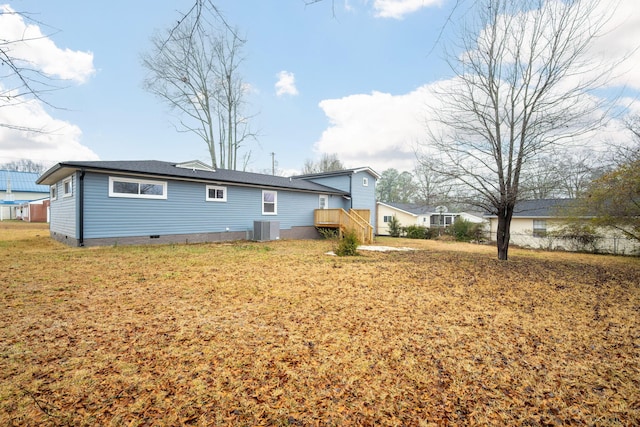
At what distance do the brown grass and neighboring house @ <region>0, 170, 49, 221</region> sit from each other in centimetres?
3988

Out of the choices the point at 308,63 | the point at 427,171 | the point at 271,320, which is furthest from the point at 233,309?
the point at 308,63

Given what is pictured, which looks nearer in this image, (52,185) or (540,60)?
(540,60)

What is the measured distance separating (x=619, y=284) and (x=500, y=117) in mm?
5314

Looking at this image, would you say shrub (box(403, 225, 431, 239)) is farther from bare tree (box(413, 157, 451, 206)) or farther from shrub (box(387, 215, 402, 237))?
bare tree (box(413, 157, 451, 206))

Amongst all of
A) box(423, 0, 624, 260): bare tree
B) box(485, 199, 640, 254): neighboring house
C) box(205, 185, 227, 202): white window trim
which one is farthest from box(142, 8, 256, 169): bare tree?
box(485, 199, 640, 254): neighboring house

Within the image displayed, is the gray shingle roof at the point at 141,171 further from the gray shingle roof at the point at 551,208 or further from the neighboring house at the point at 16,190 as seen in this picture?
the neighboring house at the point at 16,190

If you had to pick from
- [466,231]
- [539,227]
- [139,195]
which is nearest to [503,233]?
[139,195]

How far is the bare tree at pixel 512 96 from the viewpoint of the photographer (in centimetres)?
758

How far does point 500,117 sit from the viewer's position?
8656 millimetres

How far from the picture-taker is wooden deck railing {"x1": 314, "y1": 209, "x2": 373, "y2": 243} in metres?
14.6

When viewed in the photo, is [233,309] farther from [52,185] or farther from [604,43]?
[52,185]

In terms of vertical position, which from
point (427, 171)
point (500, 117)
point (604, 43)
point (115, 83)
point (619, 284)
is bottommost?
point (619, 284)

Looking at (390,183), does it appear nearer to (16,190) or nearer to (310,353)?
(310,353)

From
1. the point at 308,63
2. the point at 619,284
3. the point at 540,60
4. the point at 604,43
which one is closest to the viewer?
the point at 619,284
